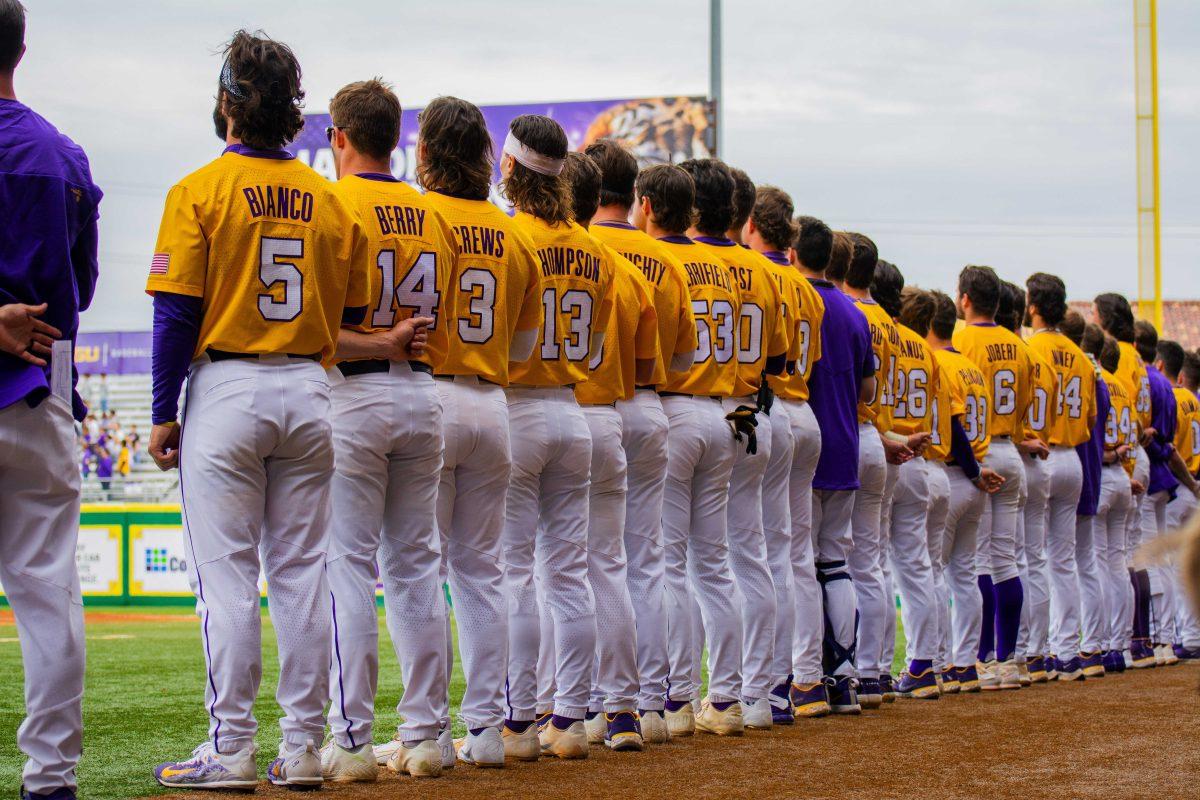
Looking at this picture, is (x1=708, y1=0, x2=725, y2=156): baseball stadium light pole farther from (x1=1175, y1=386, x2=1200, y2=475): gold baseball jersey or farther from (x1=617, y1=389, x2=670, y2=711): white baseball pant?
(x1=617, y1=389, x2=670, y2=711): white baseball pant

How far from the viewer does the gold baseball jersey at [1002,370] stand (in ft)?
34.4

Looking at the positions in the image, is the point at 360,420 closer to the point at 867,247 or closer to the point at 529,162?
the point at 529,162

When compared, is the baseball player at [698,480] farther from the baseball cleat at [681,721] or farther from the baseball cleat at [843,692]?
the baseball cleat at [843,692]

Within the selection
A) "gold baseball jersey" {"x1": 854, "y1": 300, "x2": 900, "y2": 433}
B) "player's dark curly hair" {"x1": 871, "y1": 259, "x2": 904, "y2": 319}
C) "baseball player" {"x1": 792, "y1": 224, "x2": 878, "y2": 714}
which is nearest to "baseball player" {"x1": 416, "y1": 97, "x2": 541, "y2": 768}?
"baseball player" {"x1": 792, "y1": 224, "x2": 878, "y2": 714}

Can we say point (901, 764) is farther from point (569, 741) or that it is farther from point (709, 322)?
point (709, 322)

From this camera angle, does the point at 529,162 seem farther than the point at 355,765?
Yes

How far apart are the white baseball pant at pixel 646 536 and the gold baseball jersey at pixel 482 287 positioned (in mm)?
980

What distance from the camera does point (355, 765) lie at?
17.7 feet

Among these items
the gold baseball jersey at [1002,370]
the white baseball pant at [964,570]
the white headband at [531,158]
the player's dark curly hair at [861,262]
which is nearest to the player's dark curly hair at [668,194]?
the white headband at [531,158]

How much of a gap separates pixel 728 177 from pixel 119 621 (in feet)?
39.0

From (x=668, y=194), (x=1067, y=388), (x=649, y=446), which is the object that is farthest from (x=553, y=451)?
(x=1067, y=388)

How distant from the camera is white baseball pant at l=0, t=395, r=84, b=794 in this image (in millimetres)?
4395

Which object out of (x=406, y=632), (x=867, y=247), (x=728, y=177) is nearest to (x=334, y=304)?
(x=406, y=632)

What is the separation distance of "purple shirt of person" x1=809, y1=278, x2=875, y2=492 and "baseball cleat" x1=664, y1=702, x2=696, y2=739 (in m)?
1.63
